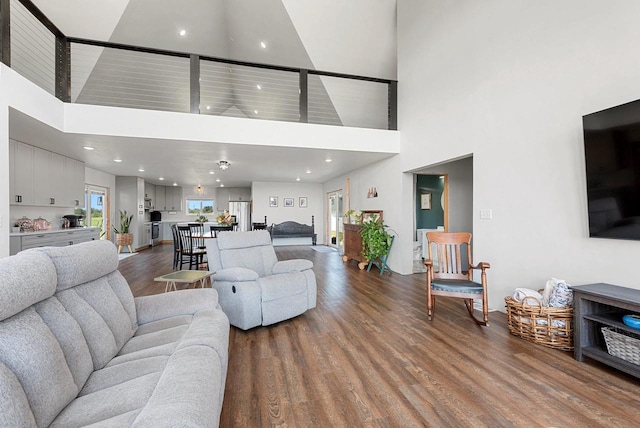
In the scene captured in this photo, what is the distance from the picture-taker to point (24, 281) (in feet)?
3.52

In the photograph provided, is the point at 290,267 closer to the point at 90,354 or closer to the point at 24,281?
the point at 90,354

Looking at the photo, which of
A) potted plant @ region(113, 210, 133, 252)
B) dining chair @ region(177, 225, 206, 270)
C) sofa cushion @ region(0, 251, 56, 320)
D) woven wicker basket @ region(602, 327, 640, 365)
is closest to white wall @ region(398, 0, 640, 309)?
woven wicker basket @ region(602, 327, 640, 365)

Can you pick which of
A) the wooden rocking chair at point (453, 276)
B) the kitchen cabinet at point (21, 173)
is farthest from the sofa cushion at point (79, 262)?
the kitchen cabinet at point (21, 173)

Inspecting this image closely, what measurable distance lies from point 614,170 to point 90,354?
369 centimetres

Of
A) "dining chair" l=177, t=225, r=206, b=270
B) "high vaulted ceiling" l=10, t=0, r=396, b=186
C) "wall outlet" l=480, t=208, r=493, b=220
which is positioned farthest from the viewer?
"dining chair" l=177, t=225, r=206, b=270

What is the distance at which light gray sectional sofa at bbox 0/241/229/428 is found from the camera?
0.92 meters

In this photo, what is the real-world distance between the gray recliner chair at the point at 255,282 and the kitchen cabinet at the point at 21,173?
156 inches

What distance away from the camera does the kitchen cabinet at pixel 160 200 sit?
38.1 feet

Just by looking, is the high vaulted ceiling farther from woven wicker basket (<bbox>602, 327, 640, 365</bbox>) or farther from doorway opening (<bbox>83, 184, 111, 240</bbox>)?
woven wicker basket (<bbox>602, 327, 640, 365</bbox>)

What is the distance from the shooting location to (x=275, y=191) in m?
10.8

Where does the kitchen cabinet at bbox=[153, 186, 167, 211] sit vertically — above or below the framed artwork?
above

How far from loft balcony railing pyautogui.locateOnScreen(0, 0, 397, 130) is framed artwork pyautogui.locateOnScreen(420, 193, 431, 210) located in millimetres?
1955

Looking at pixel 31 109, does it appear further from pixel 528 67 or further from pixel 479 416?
pixel 528 67

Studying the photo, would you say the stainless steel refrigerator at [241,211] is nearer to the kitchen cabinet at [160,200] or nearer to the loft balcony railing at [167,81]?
the kitchen cabinet at [160,200]
